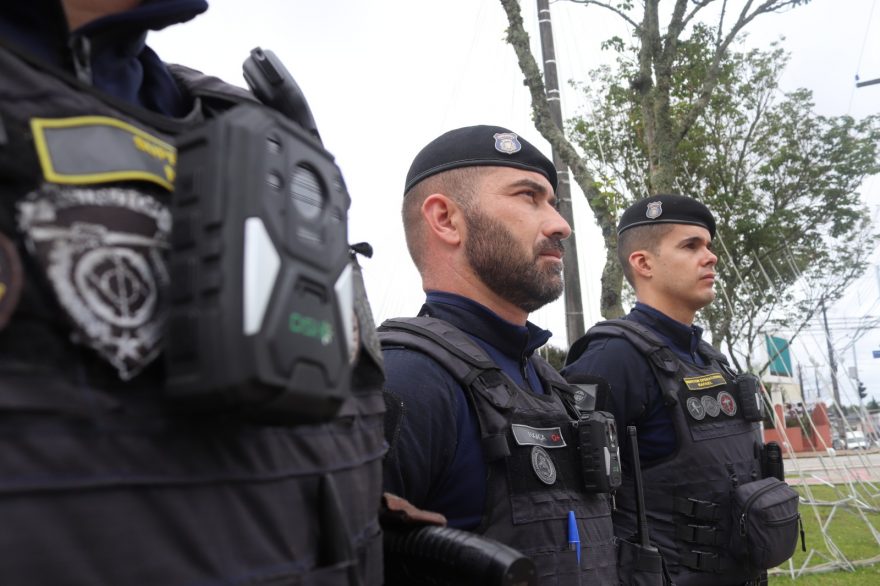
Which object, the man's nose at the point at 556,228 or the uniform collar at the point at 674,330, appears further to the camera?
the uniform collar at the point at 674,330

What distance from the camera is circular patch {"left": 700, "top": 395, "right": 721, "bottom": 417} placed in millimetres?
3469

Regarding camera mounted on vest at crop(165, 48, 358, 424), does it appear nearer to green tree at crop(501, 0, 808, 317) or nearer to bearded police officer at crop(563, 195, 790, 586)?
bearded police officer at crop(563, 195, 790, 586)

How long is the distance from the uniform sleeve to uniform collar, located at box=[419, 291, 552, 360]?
0.39 meters

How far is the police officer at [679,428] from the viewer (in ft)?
10.8

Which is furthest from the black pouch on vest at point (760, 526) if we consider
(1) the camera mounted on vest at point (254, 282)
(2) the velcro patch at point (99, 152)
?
(2) the velcro patch at point (99, 152)

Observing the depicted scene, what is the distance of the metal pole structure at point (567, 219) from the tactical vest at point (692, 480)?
4.57 meters

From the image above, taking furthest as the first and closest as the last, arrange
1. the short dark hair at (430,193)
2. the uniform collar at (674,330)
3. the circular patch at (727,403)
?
the uniform collar at (674,330)
the circular patch at (727,403)
the short dark hair at (430,193)

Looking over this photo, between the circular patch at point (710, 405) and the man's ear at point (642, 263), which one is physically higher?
the man's ear at point (642, 263)

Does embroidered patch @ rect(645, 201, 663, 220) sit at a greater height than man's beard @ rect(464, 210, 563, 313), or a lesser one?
greater

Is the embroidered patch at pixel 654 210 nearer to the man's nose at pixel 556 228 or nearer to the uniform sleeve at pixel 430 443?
the man's nose at pixel 556 228

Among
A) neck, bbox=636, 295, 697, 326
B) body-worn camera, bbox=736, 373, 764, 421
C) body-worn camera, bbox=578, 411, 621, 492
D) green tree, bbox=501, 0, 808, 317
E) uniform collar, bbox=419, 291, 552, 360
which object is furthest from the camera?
green tree, bbox=501, 0, 808, 317

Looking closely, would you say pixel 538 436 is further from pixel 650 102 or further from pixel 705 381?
pixel 650 102

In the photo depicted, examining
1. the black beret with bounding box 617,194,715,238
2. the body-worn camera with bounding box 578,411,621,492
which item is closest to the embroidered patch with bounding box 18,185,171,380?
the body-worn camera with bounding box 578,411,621,492

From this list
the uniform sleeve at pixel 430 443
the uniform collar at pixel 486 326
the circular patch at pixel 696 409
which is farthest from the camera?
the circular patch at pixel 696 409
